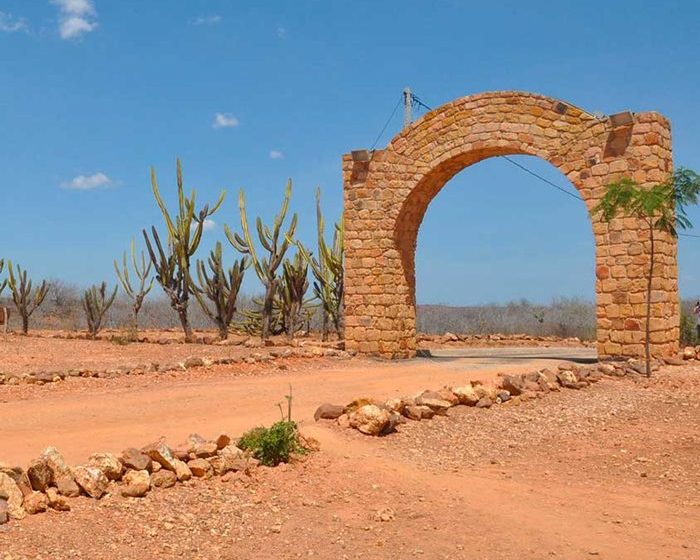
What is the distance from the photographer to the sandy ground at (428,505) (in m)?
4.37

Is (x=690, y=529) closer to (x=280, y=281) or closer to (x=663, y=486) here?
(x=663, y=486)

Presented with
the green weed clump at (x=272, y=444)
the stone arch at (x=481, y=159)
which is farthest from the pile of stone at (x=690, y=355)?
the green weed clump at (x=272, y=444)

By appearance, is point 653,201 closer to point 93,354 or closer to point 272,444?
point 272,444

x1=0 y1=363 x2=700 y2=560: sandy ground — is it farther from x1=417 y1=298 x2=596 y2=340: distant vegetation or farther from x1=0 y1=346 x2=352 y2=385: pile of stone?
x1=417 y1=298 x2=596 y2=340: distant vegetation

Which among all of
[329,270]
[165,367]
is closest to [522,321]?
[329,270]

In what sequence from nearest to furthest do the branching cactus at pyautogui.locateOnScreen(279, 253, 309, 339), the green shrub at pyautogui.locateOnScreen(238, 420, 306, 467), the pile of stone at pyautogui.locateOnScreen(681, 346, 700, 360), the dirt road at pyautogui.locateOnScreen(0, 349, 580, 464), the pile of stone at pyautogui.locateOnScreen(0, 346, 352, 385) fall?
the green shrub at pyautogui.locateOnScreen(238, 420, 306, 467) → the dirt road at pyautogui.locateOnScreen(0, 349, 580, 464) → the pile of stone at pyautogui.locateOnScreen(0, 346, 352, 385) → the pile of stone at pyautogui.locateOnScreen(681, 346, 700, 360) → the branching cactus at pyautogui.locateOnScreen(279, 253, 309, 339)

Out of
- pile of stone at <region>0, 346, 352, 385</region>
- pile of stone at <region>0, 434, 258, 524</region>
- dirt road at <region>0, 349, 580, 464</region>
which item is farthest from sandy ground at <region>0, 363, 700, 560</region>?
pile of stone at <region>0, 346, 352, 385</region>

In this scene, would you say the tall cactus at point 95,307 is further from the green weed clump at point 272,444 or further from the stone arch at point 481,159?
the green weed clump at point 272,444

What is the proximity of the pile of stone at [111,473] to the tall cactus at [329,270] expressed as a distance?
13861 millimetres

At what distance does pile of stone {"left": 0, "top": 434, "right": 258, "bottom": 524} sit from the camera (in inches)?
180

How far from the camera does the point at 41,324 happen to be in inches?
1249

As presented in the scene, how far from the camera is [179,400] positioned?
29.3 feet

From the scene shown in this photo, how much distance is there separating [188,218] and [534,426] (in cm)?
1275

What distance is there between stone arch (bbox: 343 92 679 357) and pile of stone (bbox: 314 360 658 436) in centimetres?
135
